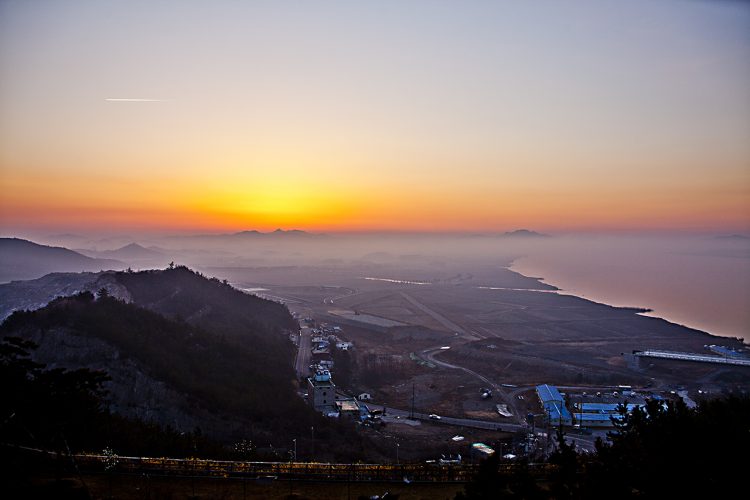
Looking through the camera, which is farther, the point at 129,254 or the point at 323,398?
the point at 129,254

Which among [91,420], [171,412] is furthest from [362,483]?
[171,412]

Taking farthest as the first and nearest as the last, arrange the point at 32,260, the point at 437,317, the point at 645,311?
the point at 32,260 < the point at 645,311 < the point at 437,317

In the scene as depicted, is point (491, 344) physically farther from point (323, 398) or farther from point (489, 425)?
point (323, 398)

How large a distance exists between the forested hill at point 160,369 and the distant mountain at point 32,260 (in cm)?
3800

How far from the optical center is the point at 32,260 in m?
62.4

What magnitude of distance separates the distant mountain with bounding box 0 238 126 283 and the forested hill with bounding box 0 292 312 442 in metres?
38.0

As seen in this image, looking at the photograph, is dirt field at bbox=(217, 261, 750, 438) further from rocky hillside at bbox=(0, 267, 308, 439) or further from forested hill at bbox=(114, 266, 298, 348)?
rocky hillside at bbox=(0, 267, 308, 439)

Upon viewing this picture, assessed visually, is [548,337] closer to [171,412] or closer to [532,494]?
[171,412]

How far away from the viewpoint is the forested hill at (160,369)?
57.7 ft

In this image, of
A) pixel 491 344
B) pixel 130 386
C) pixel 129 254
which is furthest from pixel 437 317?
pixel 129 254

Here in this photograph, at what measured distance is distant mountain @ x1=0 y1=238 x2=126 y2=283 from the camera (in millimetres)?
55334

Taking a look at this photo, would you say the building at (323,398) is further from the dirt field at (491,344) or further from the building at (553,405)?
the building at (553,405)

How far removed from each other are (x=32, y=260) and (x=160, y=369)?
55.8 m

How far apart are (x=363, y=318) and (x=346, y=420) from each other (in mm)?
29313
